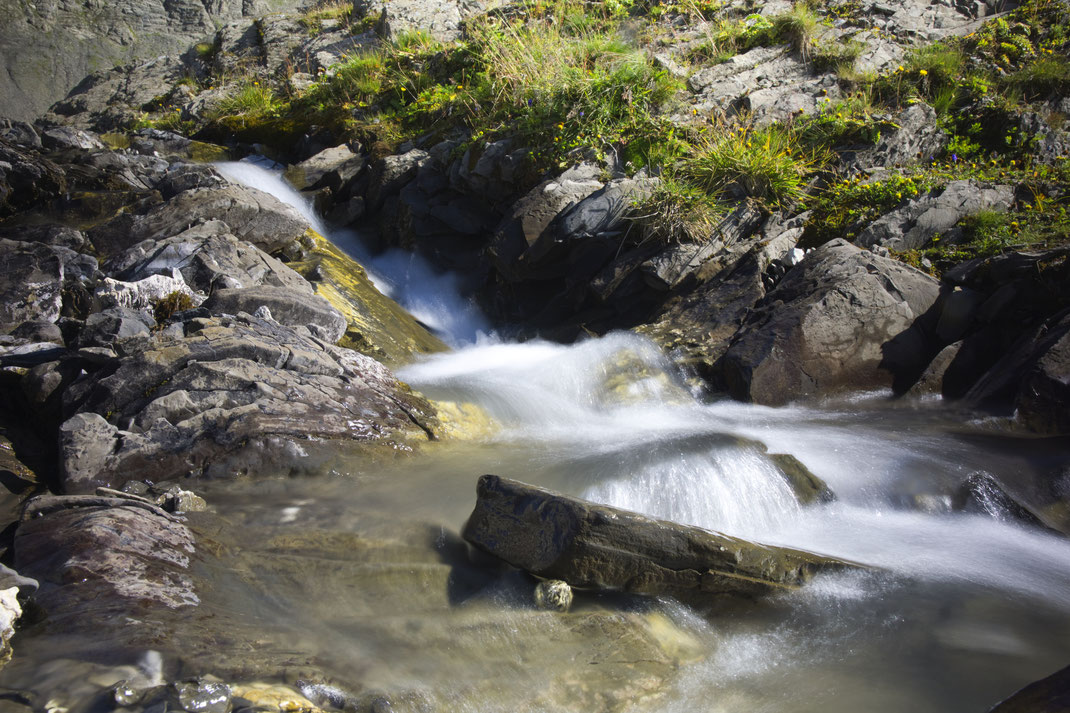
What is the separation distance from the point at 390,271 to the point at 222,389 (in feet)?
17.7

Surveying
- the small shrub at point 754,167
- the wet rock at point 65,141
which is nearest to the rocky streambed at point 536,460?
the small shrub at point 754,167

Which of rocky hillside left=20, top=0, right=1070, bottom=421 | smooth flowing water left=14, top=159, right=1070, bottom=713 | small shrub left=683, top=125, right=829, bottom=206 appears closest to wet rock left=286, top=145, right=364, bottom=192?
rocky hillside left=20, top=0, right=1070, bottom=421

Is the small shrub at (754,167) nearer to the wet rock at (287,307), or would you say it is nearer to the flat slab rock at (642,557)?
the wet rock at (287,307)

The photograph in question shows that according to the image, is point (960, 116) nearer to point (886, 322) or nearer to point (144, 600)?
point (886, 322)

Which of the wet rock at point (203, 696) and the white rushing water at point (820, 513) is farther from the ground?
the wet rock at point (203, 696)

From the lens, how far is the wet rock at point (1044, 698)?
7.12ft

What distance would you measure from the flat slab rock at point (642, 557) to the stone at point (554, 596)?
0.17 feet

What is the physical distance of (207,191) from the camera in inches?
308

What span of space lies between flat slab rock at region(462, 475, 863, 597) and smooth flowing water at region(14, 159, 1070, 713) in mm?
102

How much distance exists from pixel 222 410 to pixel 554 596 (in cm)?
272

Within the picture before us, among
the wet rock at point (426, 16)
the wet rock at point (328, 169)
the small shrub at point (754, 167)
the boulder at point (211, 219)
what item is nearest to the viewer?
the boulder at point (211, 219)

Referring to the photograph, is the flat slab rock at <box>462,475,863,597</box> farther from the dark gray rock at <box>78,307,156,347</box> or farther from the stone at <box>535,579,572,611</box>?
the dark gray rock at <box>78,307,156,347</box>

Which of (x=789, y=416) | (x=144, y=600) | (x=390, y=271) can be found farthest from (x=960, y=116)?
(x=144, y=600)

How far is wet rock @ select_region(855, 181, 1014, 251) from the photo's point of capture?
269 inches
